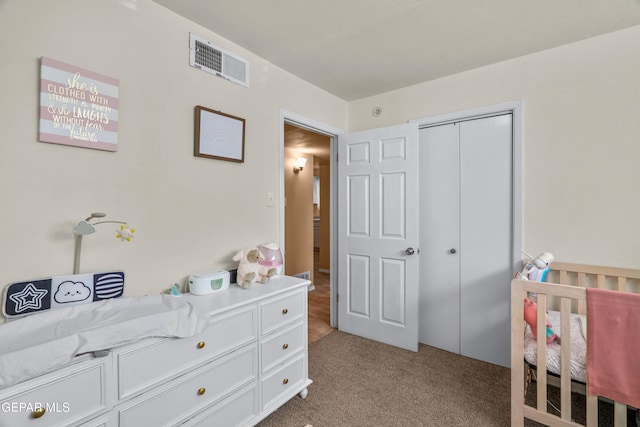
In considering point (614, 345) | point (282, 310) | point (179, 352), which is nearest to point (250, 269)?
point (282, 310)

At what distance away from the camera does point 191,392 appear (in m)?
1.39

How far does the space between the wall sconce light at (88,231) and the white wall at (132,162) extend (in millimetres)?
32

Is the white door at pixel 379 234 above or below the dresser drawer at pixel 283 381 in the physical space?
above

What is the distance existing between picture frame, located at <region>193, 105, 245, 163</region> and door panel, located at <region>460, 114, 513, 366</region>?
5.97ft

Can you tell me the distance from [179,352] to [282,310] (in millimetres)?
634

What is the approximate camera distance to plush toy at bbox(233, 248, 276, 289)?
6.17 feet

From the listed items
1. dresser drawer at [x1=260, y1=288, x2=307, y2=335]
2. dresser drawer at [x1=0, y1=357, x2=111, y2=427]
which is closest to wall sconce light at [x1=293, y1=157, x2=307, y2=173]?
dresser drawer at [x1=260, y1=288, x2=307, y2=335]

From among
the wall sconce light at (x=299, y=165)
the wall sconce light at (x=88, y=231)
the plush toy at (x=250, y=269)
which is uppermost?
the wall sconce light at (x=299, y=165)

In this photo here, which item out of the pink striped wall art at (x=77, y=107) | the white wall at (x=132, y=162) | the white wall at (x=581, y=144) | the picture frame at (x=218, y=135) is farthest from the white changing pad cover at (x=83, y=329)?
the white wall at (x=581, y=144)

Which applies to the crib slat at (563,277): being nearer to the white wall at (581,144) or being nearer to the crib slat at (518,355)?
the white wall at (581,144)

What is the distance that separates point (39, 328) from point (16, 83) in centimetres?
100

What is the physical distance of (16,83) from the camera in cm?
125

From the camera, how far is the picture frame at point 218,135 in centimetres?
186

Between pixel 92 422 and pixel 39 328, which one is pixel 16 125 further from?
pixel 92 422
